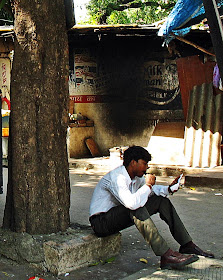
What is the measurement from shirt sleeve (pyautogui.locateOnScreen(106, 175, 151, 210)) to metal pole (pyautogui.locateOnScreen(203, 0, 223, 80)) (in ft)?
5.71

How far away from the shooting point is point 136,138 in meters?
10.7

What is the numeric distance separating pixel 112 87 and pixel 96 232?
23.6ft

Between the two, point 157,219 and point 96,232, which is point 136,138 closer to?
point 157,219

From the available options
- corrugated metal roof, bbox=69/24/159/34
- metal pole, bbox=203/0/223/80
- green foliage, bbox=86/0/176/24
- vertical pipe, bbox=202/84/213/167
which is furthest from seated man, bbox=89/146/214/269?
green foliage, bbox=86/0/176/24

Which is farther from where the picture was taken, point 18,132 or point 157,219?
point 157,219

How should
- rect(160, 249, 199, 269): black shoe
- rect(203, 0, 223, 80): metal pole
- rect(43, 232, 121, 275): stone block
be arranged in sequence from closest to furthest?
rect(203, 0, 223, 80): metal pole
rect(160, 249, 199, 269): black shoe
rect(43, 232, 121, 275): stone block

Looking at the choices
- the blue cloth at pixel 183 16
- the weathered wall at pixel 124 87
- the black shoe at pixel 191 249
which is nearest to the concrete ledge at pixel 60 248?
the black shoe at pixel 191 249

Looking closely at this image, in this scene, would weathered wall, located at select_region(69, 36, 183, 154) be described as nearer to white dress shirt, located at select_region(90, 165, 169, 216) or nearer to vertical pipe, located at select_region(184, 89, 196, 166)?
vertical pipe, located at select_region(184, 89, 196, 166)

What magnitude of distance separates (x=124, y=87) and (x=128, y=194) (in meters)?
7.27

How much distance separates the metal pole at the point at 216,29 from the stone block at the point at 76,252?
89.6 inches

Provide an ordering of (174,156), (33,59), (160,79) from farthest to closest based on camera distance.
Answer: (160,79) < (174,156) < (33,59)

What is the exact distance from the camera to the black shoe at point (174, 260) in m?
3.63

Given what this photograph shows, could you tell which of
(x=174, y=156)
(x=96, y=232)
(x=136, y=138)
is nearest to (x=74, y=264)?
(x=96, y=232)

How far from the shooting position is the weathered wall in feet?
34.3
